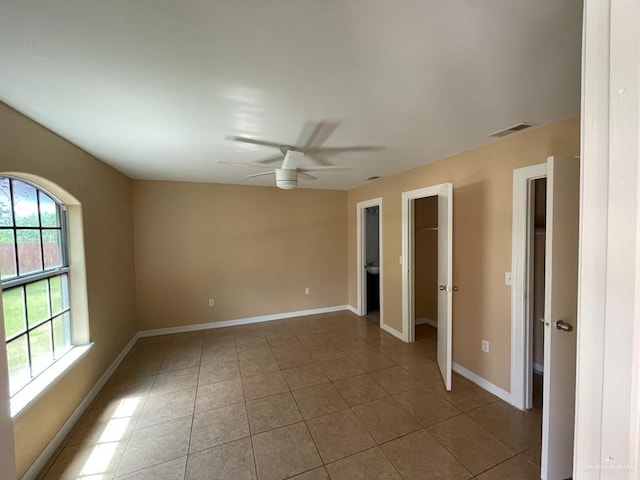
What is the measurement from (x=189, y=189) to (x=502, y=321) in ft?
14.1

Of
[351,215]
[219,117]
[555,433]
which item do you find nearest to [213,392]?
[219,117]

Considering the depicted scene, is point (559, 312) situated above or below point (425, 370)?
above

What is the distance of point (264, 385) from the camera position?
2688 mm

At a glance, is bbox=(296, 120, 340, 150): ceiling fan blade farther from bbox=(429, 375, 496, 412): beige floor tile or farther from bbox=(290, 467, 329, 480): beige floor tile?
bbox=(429, 375, 496, 412): beige floor tile

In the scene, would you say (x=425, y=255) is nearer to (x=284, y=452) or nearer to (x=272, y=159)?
(x=272, y=159)

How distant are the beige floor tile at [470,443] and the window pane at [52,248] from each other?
3.31 meters

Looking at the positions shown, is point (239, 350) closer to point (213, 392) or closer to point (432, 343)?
point (213, 392)

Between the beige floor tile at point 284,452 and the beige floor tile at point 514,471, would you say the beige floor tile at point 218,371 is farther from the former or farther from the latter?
the beige floor tile at point 514,471

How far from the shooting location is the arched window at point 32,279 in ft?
5.69

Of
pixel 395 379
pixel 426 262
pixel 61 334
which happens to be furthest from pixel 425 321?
pixel 61 334

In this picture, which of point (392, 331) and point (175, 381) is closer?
point (175, 381)

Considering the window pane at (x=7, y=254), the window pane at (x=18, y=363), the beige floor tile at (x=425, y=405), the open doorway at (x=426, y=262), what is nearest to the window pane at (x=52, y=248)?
the window pane at (x=7, y=254)

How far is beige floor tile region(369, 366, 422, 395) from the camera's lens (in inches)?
102

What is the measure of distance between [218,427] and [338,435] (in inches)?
37.5
